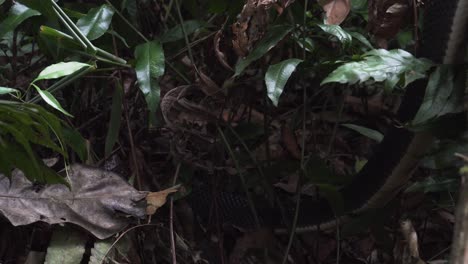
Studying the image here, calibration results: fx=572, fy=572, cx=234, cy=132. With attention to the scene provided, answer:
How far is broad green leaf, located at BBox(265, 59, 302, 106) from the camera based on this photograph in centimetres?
110

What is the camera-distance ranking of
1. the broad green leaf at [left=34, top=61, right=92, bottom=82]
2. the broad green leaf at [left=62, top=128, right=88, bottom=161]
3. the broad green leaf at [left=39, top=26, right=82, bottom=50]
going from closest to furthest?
the broad green leaf at [left=34, top=61, right=92, bottom=82], the broad green leaf at [left=39, top=26, right=82, bottom=50], the broad green leaf at [left=62, top=128, right=88, bottom=161]

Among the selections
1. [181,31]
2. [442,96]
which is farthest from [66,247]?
[442,96]

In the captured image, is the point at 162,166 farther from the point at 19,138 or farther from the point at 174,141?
the point at 19,138

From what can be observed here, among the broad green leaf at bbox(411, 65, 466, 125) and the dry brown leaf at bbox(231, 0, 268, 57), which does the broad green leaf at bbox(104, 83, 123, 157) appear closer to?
the dry brown leaf at bbox(231, 0, 268, 57)

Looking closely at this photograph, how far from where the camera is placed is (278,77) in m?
1.13

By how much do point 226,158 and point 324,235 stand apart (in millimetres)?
352

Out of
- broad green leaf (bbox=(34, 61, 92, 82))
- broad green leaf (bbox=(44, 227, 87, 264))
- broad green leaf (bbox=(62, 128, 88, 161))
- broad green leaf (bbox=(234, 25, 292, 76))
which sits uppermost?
broad green leaf (bbox=(34, 61, 92, 82))

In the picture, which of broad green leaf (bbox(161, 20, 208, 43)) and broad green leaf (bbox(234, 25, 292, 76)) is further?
broad green leaf (bbox(161, 20, 208, 43))

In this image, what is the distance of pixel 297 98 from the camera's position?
2.02m

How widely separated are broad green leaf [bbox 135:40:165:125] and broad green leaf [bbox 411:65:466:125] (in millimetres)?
516

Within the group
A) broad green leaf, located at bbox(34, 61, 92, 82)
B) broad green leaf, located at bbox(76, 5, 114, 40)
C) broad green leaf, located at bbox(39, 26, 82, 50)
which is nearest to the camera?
broad green leaf, located at bbox(34, 61, 92, 82)

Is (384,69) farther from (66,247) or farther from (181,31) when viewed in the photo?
(66,247)

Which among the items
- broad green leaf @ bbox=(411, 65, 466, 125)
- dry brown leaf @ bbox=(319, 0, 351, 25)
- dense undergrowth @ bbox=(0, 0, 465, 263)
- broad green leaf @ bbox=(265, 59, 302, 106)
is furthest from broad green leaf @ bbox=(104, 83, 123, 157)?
Answer: broad green leaf @ bbox=(411, 65, 466, 125)

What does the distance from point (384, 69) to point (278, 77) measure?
205mm
